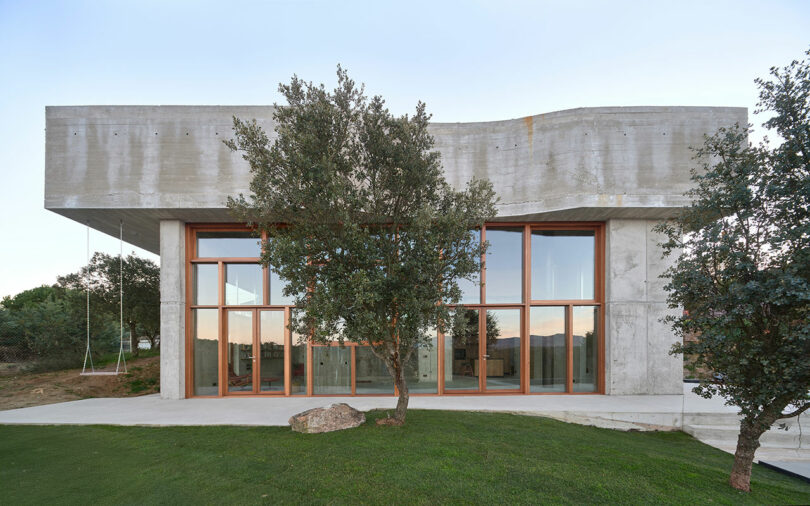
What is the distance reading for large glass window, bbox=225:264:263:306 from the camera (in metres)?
10.6

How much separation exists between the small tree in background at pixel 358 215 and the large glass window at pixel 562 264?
461cm

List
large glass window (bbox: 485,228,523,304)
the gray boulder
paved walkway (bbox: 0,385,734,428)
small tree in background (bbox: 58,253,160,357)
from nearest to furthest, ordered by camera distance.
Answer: the gray boulder, paved walkway (bbox: 0,385,734,428), large glass window (bbox: 485,228,523,304), small tree in background (bbox: 58,253,160,357)

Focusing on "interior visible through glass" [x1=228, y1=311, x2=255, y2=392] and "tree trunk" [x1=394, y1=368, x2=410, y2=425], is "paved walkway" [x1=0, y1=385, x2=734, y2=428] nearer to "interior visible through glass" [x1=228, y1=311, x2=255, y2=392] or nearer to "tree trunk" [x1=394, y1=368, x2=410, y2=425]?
"interior visible through glass" [x1=228, y1=311, x2=255, y2=392]

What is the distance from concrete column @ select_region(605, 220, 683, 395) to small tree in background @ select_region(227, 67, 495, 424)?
5.63 m

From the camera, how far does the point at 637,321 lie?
10.0m

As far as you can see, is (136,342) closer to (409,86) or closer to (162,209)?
(162,209)

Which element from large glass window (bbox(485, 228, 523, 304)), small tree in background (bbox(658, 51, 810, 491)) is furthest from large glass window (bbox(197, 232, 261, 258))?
small tree in background (bbox(658, 51, 810, 491))

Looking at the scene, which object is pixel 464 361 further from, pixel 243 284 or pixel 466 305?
pixel 243 284

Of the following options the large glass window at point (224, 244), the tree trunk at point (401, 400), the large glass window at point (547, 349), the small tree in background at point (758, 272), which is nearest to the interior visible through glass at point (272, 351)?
the large glass window at point (224, 244)

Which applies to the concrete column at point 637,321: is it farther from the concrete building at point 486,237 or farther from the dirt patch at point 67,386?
the dirt patch at point 67,386

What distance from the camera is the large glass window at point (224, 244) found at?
1057 centimetres

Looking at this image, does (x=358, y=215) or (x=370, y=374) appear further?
(x=370, y=374)

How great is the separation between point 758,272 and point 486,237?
21.2 ft

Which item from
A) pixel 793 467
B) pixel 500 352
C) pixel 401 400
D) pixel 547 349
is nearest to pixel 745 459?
pixel 793 467
